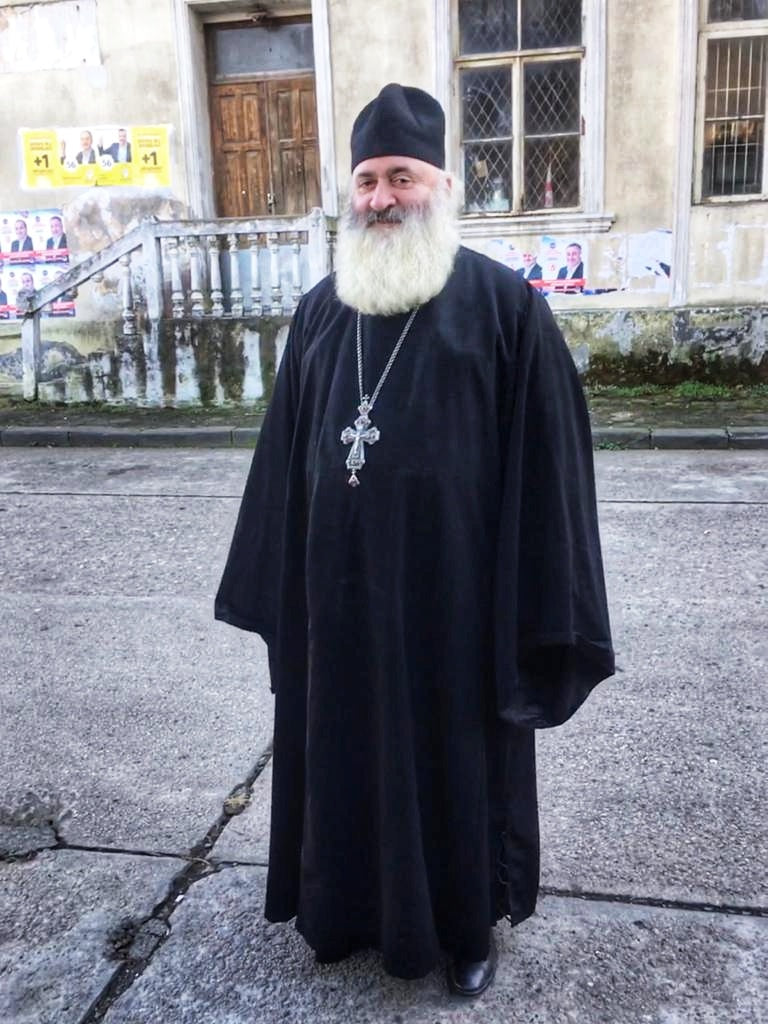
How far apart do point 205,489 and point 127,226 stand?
17.5ft

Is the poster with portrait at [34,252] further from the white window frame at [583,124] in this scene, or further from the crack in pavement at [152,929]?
the crack in pavement at [152,929]

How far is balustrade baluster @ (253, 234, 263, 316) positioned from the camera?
34.1 feet

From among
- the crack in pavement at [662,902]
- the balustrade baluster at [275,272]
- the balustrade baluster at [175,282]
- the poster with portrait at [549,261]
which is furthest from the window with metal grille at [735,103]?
Result: the crack in pavement at [662,902]

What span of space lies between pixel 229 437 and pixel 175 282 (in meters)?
2.43

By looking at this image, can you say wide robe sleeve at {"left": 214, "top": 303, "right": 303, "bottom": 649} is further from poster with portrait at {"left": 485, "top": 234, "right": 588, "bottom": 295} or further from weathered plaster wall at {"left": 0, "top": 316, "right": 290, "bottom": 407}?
poster with portrait at {"left": 485, "top": 234, "right": 588, "bottom": 295}

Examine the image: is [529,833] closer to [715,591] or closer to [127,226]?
[715,591]

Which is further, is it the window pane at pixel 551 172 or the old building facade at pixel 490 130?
the window pane at pixel 551 172

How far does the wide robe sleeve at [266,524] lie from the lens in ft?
7.54

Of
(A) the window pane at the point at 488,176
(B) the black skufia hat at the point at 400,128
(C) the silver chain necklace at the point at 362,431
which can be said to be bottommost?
(C) the silver chain necklace at the point at 362,431

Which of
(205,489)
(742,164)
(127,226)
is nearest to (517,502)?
(205,489)

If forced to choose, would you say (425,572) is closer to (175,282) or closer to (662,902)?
(662,902)

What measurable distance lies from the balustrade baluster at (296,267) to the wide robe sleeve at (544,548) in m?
8.47

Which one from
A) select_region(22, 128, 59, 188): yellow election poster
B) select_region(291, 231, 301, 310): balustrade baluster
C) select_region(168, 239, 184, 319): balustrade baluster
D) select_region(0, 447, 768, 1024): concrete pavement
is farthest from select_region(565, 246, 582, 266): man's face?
select_region(22, 128, 59, 188): yellow election poster

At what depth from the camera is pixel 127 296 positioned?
1057cm
